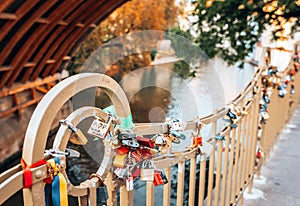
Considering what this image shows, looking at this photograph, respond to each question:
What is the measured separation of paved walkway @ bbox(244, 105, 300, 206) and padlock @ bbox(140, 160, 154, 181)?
1388mm

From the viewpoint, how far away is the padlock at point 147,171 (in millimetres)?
882

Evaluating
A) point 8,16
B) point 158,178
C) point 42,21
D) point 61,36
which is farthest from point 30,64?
point 158,178

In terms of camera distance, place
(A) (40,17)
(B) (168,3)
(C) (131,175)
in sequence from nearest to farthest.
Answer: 1. (C) (131,175)
2. (A) (40,17)
3. (B) (168,3)

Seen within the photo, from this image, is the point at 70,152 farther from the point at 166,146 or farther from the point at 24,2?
the point at 24,2

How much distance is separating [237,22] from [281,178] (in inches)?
68.8

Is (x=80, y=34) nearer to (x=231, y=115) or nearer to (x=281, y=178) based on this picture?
(x=281, y=178)

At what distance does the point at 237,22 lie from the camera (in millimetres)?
3479

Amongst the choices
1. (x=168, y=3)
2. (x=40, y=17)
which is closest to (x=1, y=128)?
(x=40, y=17)

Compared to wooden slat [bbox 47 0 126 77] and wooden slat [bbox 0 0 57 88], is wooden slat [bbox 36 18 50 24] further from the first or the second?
wooden slat [bbox 47 0 126 77]

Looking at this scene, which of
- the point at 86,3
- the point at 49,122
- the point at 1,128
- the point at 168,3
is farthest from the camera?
the point at 168,3

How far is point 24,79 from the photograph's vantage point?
633 cm

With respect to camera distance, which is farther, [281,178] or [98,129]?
[281,178]

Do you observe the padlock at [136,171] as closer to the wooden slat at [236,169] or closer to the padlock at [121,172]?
the padlock at [121,172]

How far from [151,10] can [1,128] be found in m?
5.40
